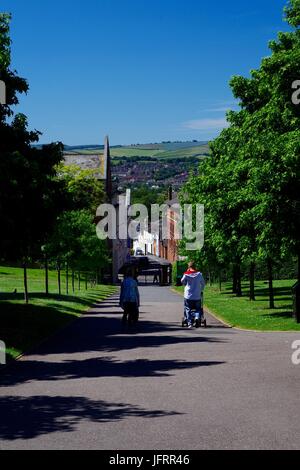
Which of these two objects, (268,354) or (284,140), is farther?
(284,140)

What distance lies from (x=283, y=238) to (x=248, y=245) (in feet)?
13.5

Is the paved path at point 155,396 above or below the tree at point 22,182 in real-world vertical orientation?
below

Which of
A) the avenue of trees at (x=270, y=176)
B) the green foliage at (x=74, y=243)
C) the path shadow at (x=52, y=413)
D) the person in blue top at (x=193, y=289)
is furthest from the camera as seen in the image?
the green foliage at (x=74, y=243)

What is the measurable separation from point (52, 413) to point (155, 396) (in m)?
1.56

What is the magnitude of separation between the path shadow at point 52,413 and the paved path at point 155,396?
0.01 meters

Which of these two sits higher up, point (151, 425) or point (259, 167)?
point (259, 167)

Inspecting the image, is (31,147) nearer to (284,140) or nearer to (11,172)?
(11,172)

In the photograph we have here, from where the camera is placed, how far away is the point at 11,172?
19562 mm

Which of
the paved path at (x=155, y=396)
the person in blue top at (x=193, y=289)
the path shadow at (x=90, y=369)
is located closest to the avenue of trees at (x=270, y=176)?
the person in blue top at (x=193, y=289)

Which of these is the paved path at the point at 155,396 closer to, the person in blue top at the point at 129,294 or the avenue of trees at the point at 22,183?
the person in blue top at the point at 129,294

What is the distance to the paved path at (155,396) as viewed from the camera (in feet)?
22.6

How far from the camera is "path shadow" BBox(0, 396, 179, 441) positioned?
7.36 metres

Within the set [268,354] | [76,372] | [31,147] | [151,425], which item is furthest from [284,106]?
[151,425]

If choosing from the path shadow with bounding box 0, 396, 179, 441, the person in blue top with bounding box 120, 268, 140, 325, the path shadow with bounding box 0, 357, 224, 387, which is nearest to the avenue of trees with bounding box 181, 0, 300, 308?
the person in blue top with bounding box 120, 268, 140, 325
